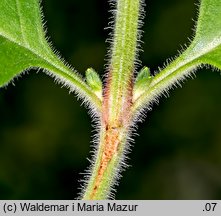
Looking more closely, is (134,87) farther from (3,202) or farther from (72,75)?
(3,202)

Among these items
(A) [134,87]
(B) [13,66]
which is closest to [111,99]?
(A) [134,87]

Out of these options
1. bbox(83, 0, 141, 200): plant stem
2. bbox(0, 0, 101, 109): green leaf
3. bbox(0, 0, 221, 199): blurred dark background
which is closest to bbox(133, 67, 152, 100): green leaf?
bbox(83, 0, 141, 200): plant stem

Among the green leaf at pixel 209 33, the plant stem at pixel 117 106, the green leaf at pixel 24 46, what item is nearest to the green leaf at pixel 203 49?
the green leaf at pixel 209 33

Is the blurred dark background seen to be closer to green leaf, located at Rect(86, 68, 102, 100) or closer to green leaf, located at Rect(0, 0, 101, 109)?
green leaf, located at Rect(0, 0, 101, 109)

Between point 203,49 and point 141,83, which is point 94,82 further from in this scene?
point 203,49

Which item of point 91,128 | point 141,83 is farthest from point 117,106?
point 91,128

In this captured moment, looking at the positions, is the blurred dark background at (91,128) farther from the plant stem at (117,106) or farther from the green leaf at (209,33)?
the plant stem at (117,106)
